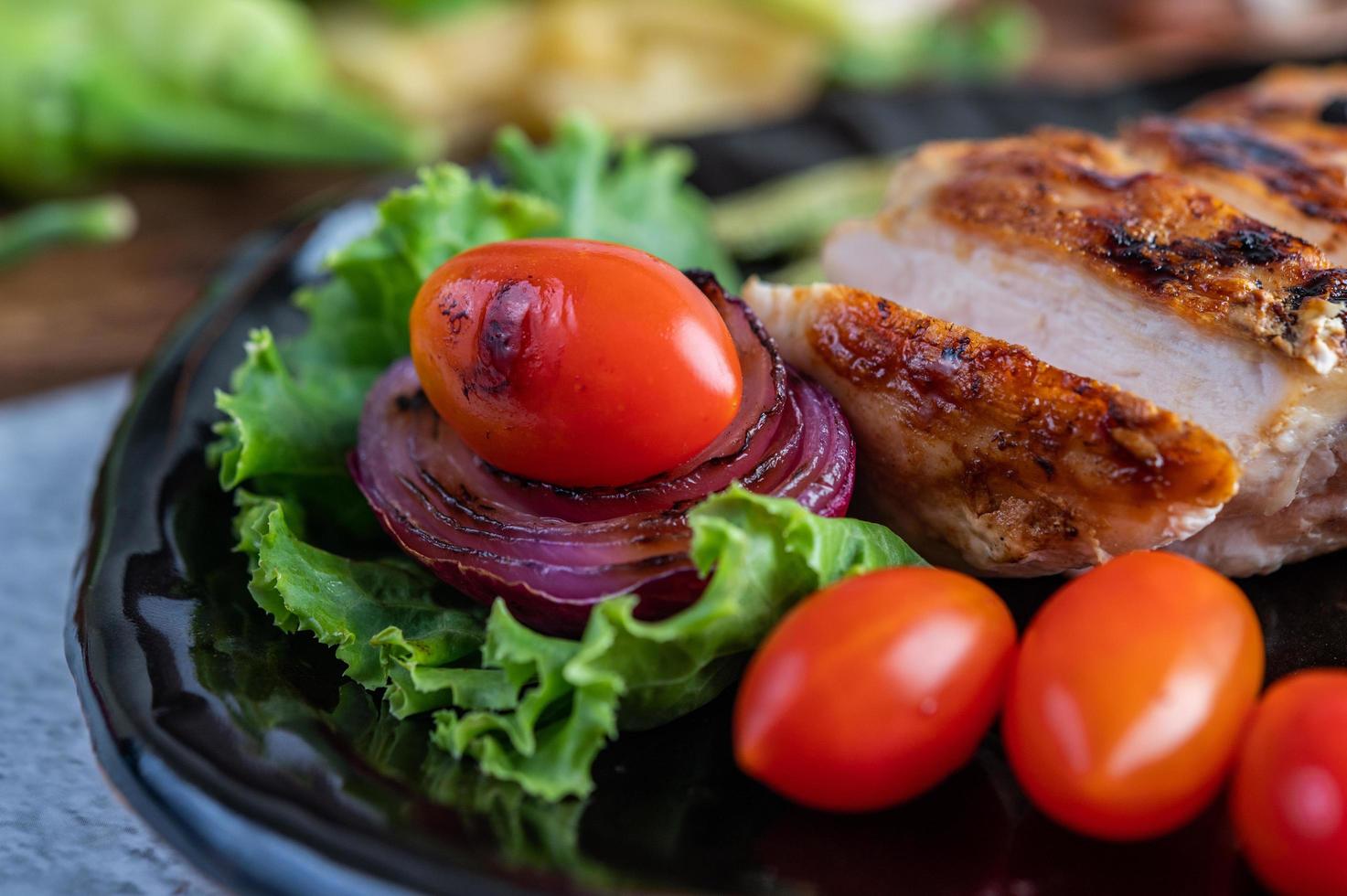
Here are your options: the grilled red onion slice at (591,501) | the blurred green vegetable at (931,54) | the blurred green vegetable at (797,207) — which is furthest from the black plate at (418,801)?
the blurred green vegetable at (931,54)

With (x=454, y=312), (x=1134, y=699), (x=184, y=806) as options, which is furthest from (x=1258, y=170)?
(x=184, y=806)

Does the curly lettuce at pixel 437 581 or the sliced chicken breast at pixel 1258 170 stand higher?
the sliced chicken breast at pixel 1258 170

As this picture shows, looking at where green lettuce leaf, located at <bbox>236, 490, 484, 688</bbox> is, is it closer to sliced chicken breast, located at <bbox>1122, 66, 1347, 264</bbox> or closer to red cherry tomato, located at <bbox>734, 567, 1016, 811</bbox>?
red cherry tomato, located at <bbox>734, 567, 1016, 811</bbox>

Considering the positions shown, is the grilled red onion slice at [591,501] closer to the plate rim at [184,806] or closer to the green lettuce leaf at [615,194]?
the plate rim at [184,806]

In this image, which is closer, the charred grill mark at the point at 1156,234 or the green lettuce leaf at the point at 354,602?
the green lettuce leaf at the point at 354,602

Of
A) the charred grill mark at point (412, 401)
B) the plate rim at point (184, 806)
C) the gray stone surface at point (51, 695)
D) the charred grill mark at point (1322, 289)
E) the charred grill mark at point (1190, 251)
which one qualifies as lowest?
the gray stone surface at point (51, 695)

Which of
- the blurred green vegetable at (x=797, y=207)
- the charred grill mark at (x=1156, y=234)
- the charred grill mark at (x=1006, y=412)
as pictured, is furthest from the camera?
the blurred green vegetable at (x=797, y=207)
